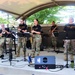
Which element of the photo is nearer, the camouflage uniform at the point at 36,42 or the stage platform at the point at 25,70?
the stage platform at the point at 25,70

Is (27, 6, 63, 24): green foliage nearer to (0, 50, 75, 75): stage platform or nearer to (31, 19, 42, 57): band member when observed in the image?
(31, 19, 42, 57): band member

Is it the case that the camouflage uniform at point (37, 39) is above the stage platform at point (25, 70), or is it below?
above

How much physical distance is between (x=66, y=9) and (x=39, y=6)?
396 centimetres

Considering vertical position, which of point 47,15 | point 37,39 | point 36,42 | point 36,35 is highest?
point 47,15

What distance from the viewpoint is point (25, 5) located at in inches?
411

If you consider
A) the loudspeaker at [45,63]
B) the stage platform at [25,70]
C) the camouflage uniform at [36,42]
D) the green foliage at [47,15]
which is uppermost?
the green foliage at [47,15]

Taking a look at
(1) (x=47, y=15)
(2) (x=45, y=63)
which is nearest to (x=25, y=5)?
(1) (x=47, y=15)

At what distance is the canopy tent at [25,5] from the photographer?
991 centimetres

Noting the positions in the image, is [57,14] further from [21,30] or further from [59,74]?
[59,74]

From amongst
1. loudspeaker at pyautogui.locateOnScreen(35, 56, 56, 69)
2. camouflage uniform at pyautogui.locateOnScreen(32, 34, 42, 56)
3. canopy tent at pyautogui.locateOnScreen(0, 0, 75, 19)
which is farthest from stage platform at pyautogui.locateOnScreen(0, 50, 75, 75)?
canopy tent at pyautogui.locateOnScreen(0, 0, 75, 19)

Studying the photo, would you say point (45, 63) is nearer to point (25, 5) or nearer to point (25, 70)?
point (25, 70)

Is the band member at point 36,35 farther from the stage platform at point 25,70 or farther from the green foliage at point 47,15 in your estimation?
the green foliage at point 47,15

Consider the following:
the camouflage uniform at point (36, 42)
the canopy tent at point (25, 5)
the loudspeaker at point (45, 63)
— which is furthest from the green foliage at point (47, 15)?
the loudspeaker at point (45, 63)

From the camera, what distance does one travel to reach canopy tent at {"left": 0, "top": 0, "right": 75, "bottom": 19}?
9906mm
